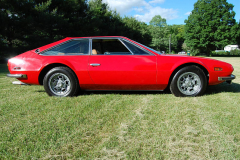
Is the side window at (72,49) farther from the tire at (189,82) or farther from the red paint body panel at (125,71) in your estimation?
the tire at (189,82)

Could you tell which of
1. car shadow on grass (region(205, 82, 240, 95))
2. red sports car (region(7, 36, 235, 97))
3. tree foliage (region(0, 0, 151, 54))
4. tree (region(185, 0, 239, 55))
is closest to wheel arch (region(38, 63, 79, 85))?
red sports car (region(7, 36, 235, 97))

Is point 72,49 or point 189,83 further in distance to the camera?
point 72,49

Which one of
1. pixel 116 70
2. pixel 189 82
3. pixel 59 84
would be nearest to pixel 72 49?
pixel 59 84

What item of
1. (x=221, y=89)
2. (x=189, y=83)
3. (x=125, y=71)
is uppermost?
(x=125, y=71)

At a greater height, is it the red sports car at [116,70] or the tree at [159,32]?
the tree at [159,32]

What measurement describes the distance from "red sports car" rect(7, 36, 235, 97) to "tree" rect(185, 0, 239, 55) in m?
38.1

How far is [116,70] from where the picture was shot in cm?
356

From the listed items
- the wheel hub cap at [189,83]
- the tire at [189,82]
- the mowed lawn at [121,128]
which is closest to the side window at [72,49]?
the mowed lawn at [121,128]

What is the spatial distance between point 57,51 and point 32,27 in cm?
1602

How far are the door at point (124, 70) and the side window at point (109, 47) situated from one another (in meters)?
0.10

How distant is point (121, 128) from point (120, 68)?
1.61 metres

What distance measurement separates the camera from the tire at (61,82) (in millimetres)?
3660

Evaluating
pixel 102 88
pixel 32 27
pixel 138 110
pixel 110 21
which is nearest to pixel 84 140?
pixel 138 110

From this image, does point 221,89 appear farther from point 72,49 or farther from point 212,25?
point 212,25
